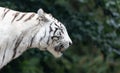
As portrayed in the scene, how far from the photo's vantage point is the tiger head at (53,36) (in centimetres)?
463

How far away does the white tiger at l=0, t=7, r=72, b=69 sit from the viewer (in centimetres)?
454

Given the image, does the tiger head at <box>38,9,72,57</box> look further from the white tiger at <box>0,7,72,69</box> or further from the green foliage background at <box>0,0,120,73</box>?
the green foliage background at <box>0,0,120,73</box>

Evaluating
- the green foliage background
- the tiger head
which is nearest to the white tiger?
the tiger head

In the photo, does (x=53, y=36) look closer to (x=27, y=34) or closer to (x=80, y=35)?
(x=27, y=34)

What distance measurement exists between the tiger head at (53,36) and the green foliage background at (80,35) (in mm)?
2339

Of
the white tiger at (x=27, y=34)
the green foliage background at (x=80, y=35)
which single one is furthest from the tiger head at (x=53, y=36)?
the green foliage background at (x=80, y=35)

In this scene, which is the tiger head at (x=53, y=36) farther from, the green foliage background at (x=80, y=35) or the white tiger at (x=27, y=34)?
the green foliage background at (x=80, y=35)

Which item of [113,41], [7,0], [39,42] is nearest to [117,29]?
[113,41]

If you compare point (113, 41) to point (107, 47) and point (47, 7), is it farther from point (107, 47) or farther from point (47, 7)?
point (47, 7)

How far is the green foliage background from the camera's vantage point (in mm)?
7523

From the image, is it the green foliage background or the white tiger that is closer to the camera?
the white tiger

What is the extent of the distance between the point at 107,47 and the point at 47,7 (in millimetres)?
1054

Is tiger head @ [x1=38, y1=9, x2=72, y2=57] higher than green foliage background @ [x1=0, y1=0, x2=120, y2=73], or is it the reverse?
green foliage background @ [x1=0, y1=0, x2=120, y2=73]

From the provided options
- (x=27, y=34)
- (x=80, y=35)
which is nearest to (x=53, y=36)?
(x=27, y=34)
